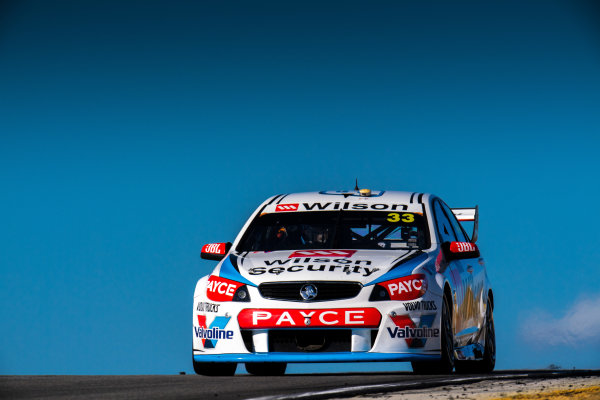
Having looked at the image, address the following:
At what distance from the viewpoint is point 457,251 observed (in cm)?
1139

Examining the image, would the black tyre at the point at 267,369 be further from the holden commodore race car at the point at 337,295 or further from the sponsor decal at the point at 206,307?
the sponsor decal at the point at 206,307

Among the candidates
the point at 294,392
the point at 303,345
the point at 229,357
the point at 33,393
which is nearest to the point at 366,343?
the point at 303,345

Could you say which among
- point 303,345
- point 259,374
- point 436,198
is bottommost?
point 259,374

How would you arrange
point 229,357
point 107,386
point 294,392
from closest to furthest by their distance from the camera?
point 294,392 < point 107,386 < point 229,357

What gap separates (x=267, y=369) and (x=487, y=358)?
2.43 metres

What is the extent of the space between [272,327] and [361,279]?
0.83m

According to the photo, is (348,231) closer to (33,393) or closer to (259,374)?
(259,374)

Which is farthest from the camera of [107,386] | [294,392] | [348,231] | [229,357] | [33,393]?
[348,231]

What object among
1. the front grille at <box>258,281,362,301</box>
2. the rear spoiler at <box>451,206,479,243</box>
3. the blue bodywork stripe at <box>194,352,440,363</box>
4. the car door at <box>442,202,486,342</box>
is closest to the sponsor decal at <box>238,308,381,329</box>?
the front grille at <box>258,281,362,301</box>

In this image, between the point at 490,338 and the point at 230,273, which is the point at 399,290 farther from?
the point at 490,338

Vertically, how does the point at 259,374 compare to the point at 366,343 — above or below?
below

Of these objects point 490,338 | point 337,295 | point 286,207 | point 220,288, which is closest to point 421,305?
point 337,295

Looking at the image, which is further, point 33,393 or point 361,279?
point 361,279

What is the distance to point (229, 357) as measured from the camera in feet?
35.2
